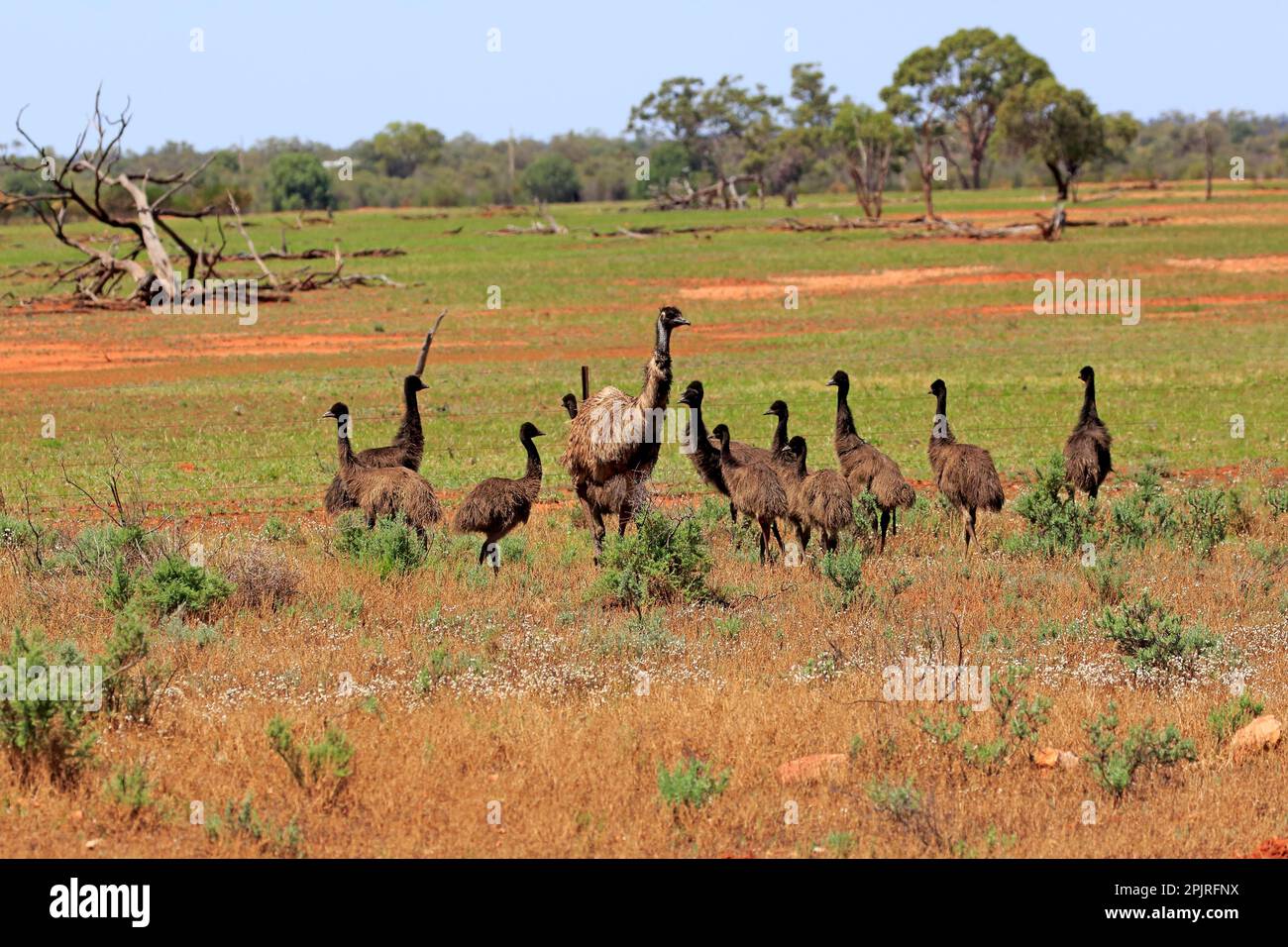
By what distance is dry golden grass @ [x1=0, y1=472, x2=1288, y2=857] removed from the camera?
6832 mm

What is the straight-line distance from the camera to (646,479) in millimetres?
12570

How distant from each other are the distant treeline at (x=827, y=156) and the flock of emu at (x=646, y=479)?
51360 mm

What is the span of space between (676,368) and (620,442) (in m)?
14.5

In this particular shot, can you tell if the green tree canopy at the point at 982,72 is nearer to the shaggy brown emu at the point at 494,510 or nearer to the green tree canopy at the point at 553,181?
the green tree canopy at the point at 553,181

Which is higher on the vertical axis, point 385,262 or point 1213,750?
point 385,262

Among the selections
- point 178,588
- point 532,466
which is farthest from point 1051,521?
point 178,588

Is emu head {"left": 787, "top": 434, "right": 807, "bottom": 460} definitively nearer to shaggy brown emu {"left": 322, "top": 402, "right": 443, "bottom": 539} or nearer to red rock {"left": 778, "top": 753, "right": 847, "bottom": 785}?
shaggy brown emu {"left": 322, "top": 402, "right": 443, "bottom": 539}

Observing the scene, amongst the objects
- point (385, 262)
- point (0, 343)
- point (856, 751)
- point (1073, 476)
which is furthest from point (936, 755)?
point (385, 262)

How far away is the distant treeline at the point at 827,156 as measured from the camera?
7838 cm

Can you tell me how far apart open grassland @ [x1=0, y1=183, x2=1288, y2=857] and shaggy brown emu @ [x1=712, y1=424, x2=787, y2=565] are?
0.47 metres

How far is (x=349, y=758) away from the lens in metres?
7.41
